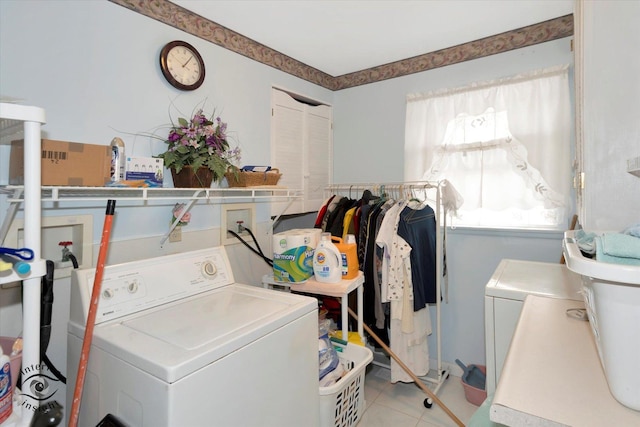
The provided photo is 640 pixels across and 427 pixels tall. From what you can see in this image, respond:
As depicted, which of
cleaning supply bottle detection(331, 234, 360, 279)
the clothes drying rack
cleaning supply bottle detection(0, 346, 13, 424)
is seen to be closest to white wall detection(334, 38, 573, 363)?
the clothes drying rack

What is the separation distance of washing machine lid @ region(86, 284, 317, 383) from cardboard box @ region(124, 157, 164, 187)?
62 cm

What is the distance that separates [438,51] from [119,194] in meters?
2.47

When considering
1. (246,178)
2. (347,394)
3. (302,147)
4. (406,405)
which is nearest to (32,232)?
(246,178)

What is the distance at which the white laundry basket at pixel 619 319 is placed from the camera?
60 cm

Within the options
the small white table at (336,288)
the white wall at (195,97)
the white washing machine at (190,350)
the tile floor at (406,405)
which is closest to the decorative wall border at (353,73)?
the white wall at (195,97)

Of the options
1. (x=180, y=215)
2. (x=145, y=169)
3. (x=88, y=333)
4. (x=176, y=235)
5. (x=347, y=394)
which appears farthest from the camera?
(x=176, y=235)

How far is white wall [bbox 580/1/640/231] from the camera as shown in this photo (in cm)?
102

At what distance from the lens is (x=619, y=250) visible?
63cm

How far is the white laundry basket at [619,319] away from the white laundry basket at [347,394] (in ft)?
3.85

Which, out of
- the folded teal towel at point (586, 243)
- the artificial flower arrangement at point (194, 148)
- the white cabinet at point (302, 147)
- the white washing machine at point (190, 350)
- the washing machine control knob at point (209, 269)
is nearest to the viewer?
the folded teal towel at point (586, 243)

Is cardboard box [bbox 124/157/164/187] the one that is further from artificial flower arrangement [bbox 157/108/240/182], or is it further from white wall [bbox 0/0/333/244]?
white wall [bbox 0/0/333/244]

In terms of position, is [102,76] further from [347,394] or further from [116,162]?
[347,394]

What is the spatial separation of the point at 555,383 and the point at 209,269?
57.0 inches

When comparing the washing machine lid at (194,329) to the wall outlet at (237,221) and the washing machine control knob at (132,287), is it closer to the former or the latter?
the washing machine control knob at (132,287)
